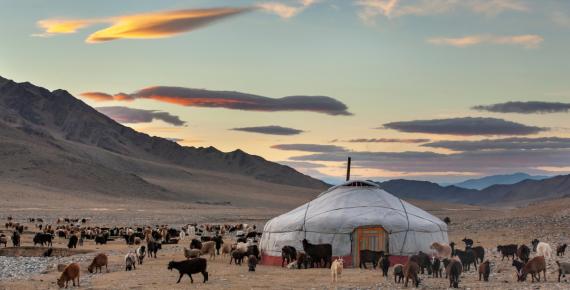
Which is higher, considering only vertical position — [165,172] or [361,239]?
[165,172]

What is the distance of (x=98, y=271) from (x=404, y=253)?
12.1 meters

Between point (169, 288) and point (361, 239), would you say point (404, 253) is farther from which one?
point (169, 288)

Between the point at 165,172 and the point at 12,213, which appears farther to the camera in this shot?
the point at 165,172

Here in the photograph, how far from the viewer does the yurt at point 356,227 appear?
96.3ft

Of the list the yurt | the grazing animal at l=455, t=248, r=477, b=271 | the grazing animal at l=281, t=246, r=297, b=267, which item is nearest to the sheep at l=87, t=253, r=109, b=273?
the grazing animal at l=281, t=246, r=297, b=267

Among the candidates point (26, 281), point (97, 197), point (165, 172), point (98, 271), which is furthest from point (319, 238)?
point (165, 172)

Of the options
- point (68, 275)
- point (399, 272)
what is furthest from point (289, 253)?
point (68, 275)

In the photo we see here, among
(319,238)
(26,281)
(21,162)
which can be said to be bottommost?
(26,281)

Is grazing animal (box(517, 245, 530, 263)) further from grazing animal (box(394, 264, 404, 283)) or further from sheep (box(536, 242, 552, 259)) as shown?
grazing animal (box(394, 264, 404, 283))

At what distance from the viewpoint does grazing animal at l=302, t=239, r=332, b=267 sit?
28328 mm

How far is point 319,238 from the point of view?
2981 cm

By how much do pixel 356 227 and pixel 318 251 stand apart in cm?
198

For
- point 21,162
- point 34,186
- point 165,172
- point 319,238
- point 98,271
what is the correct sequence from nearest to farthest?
point 98,271 → point 319,238 → point 34,186 → point 21,162 → point 165,172

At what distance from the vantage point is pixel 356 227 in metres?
29.3
